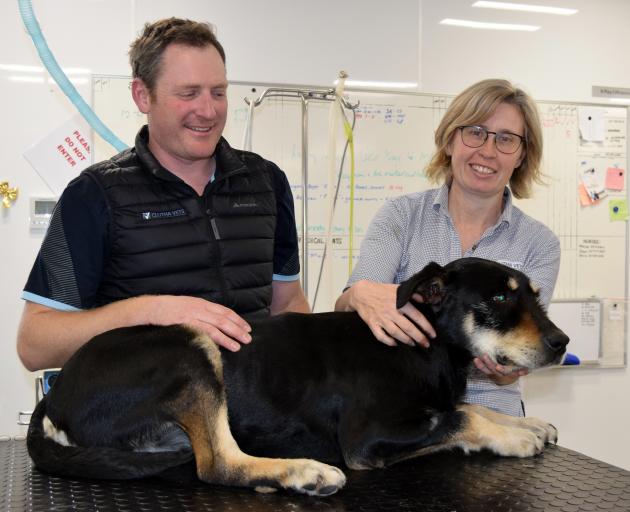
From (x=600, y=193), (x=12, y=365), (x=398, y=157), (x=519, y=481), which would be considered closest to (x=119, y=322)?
(x=519, y=481)

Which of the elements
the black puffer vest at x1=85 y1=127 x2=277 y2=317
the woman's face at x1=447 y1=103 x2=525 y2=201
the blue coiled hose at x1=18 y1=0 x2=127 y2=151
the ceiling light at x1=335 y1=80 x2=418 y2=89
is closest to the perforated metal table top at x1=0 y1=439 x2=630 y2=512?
the black puffer vest at x1=85 y1=127 x2=277 y2=317

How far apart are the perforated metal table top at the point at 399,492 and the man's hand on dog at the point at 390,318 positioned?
31cm

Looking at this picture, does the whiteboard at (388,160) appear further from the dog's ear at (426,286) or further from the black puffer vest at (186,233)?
the dog's ear at (426,286)

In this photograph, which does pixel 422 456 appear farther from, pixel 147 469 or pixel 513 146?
pixel 513 146

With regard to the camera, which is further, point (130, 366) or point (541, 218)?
point (541, 218)

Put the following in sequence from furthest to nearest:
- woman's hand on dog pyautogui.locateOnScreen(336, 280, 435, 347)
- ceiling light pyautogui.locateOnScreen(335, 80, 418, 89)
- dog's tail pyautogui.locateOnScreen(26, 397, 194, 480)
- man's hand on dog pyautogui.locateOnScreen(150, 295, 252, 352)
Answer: ceiling light pyautogui.locateOnScreen(335, 80, 418, 89) → woman's hand on dog pyautogui.locateOnScreen(336, 280, 435, 347) → man's hand on dog pyautogui.locateOnScreen(150, 295, 252, 352) → dog's tail pyautogui.locateOnScreen(26, 397, 194, 480)

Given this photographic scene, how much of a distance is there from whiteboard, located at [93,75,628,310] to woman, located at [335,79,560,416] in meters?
1.72

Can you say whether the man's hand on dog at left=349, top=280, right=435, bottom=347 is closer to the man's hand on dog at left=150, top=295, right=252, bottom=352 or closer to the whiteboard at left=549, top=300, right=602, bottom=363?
the man's hand on dog at left=150, top=295, right=252, bottom=352

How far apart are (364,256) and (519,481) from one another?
0.95 m

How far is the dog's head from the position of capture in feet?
5.71

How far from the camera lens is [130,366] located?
5.07ft

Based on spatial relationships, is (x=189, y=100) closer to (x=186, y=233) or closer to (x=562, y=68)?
(x=186, y=233)

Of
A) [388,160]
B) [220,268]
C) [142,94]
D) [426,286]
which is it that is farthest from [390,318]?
[388,160]

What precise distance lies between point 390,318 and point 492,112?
0.90m
